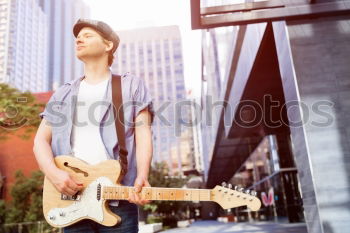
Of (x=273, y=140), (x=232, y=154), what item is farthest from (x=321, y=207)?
(x=232, y=154)

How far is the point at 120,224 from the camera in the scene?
2.20 m

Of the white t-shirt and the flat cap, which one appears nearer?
the white t-shirt

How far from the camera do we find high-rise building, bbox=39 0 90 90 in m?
119

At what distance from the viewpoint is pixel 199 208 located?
66000mm

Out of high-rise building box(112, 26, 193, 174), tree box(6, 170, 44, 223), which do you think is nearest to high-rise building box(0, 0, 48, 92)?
high-rise building box(112, 26, 193, 174)

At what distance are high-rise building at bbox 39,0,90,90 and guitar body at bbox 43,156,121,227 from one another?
121676 millimetres

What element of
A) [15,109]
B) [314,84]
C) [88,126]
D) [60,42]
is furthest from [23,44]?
[88,126]

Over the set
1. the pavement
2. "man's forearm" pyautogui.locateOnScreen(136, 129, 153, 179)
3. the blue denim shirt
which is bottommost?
the pavement

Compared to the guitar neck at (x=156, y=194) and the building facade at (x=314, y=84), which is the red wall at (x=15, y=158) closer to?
the building facade at (x=314, y=84)

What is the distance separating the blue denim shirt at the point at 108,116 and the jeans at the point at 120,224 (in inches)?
6.5

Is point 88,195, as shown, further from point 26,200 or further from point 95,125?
point 26,200

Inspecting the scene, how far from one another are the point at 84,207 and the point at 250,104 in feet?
39.6

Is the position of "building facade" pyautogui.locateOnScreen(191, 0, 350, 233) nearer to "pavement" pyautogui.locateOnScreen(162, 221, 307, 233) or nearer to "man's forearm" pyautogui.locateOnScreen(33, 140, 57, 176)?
"man's forearm" pyautogui.locateOnScreen(33, 140, 57, 176)

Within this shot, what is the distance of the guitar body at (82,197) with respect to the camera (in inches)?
87.7
